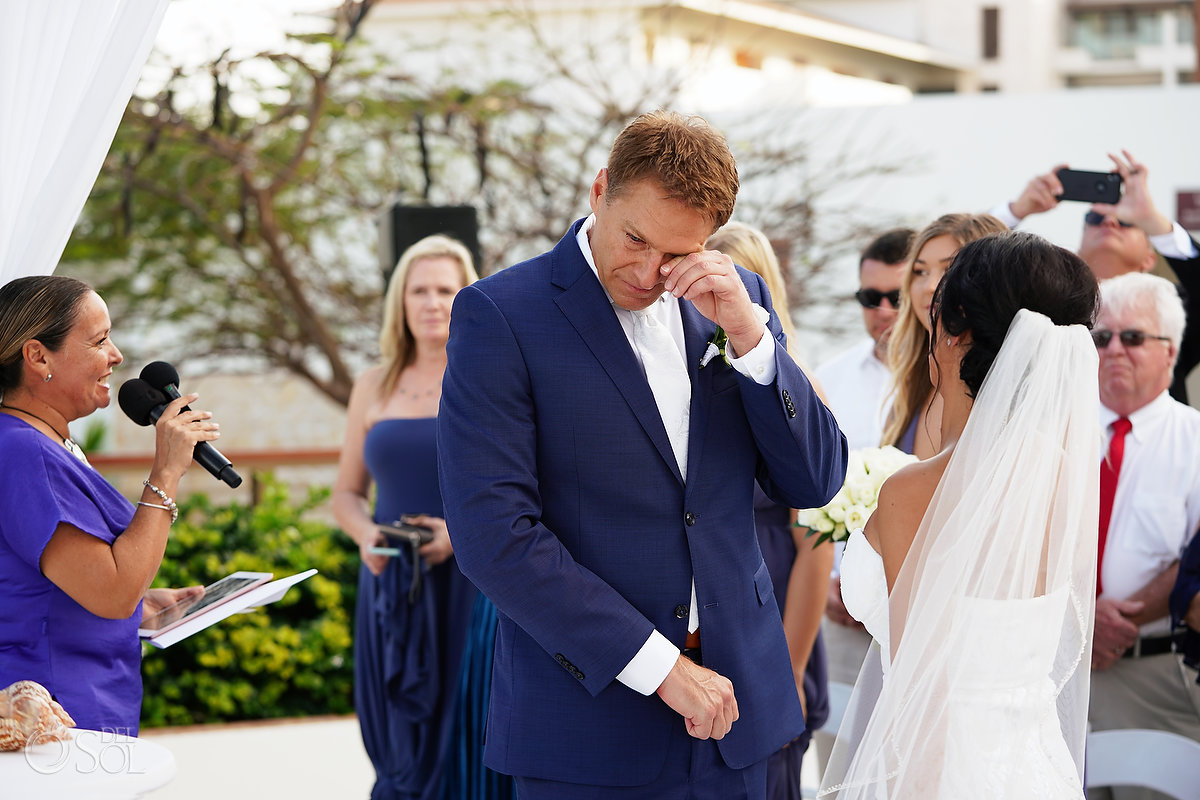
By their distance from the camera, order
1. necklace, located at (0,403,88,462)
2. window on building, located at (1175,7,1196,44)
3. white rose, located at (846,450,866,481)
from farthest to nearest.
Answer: window on building, located at (1175,7,1196,44), white rose, located at (846,450,866,481), necklace, located at (0,403,88,462)

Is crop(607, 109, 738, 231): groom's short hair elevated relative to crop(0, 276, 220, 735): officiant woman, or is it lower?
elevated

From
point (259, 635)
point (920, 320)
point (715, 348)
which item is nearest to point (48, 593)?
point (715, 348)

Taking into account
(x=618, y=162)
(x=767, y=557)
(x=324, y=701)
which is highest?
(x=618, y=162)

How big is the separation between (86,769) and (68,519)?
535 mm

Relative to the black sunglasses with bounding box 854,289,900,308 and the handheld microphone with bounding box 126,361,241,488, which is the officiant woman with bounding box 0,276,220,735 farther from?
the black sunglasses with bounding box 854,289,900,308

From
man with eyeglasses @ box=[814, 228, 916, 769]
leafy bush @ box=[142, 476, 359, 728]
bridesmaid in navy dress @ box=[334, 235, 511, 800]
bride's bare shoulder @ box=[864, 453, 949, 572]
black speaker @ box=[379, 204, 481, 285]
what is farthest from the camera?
leafy bush @ box=[142, 476, 359, 728]

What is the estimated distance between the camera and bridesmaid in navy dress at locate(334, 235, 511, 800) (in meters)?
4.30

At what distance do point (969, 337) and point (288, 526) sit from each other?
5535 millimetres

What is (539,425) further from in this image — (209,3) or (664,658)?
(209,3)

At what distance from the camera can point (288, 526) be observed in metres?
7.14

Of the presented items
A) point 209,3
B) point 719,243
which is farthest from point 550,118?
point 719,243

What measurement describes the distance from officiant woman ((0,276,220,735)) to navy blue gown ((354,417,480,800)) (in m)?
1.63

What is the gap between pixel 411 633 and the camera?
432 centimetres

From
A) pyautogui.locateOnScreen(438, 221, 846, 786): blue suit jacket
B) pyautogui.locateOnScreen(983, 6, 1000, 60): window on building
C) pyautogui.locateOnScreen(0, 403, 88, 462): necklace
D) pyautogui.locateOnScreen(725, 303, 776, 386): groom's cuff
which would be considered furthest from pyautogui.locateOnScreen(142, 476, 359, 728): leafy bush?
pyautogui.locateOnScreen(983, 6, 1000, 60): window on building
